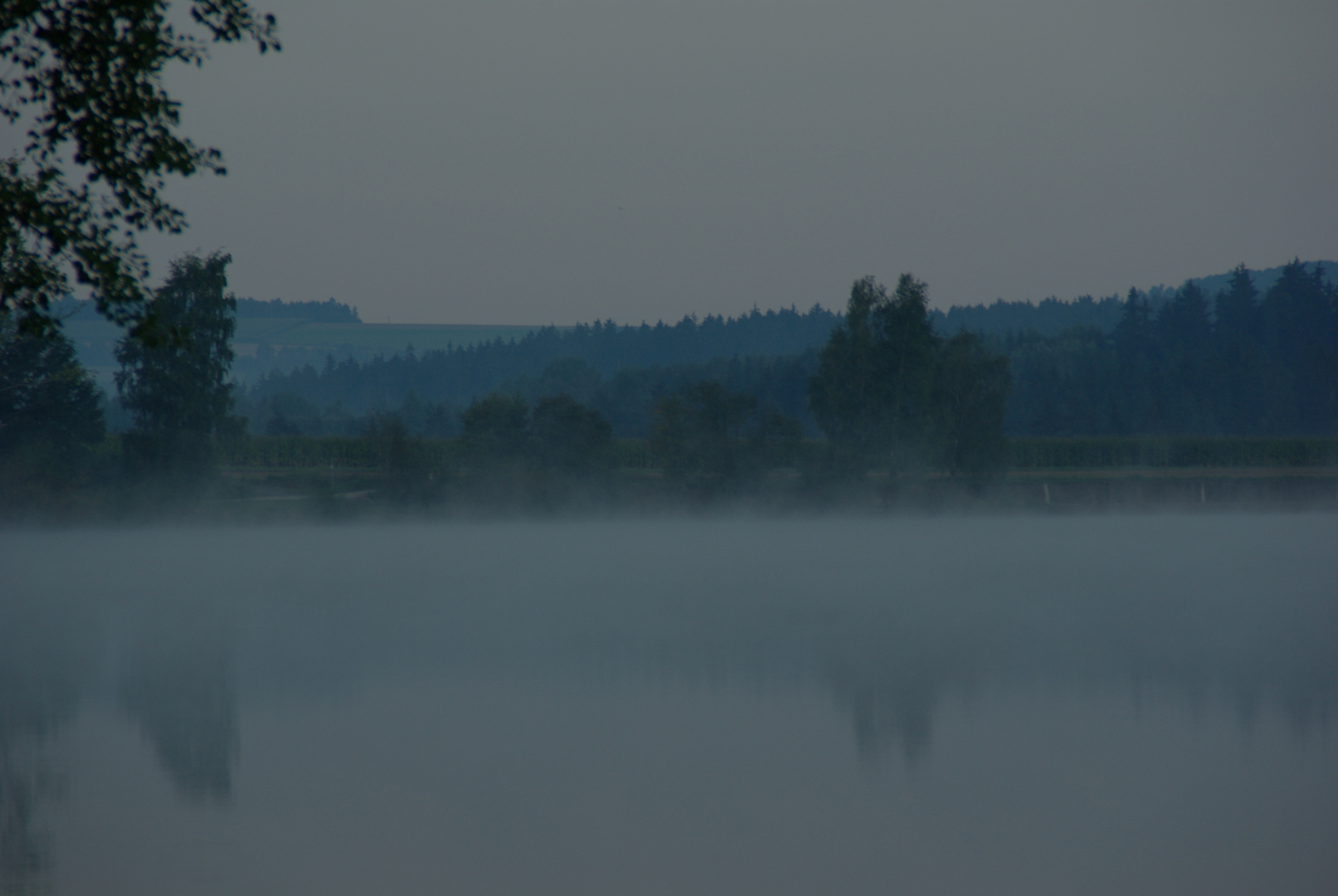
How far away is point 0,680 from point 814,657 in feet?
35.0

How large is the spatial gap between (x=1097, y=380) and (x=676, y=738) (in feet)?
314

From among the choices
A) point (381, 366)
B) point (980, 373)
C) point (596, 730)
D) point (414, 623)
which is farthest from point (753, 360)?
point (596, 730)

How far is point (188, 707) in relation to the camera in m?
13.6

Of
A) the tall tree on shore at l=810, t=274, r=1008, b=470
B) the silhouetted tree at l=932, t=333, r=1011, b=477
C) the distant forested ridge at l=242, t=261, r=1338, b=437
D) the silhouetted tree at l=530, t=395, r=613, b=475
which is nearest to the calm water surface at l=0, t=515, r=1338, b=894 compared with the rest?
the silhouetted tree at l=530, t=395, r=613, b=475

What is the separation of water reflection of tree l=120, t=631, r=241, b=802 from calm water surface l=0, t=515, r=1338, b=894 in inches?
2.3

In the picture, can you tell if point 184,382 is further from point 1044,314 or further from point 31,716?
point 1044,314

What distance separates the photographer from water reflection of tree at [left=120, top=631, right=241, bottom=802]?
34.4 feet

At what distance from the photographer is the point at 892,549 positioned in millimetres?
36156

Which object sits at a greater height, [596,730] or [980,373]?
[980,373]

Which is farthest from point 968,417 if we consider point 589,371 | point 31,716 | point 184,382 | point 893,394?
point 589,371

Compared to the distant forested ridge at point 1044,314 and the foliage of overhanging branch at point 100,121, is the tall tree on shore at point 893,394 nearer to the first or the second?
the foliage of overhanging branch at point 100,121

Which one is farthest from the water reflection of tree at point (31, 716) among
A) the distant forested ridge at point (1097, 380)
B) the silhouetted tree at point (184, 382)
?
the distant forested ridge at point (1097, 380)

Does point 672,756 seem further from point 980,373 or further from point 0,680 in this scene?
point 980,373

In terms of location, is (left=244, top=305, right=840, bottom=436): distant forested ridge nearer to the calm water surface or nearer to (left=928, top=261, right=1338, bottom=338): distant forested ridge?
(left=928, top=261, right=1338, bottom=338): distant forested ridge
